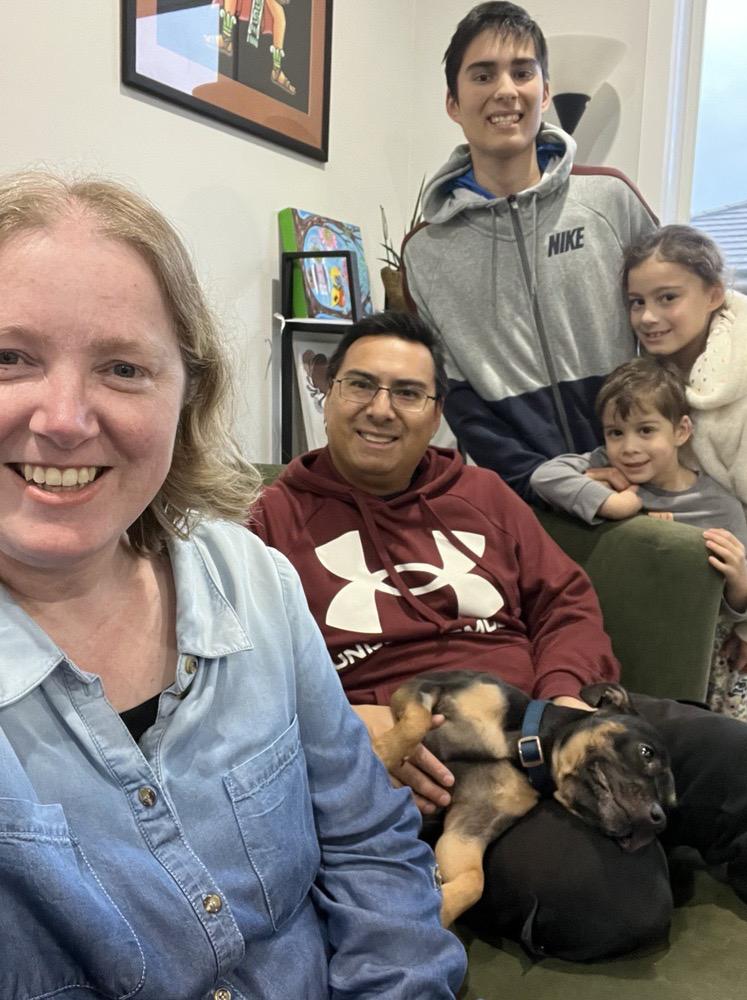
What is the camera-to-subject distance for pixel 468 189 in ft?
7.31

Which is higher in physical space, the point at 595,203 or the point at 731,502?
the point at 595,203

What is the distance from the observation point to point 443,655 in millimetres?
1587

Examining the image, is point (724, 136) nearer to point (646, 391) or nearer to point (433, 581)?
point (646, 391)

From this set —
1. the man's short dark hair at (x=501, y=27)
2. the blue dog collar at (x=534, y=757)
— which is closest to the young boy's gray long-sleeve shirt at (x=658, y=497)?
the blue dog collar at (x=534, y=757)

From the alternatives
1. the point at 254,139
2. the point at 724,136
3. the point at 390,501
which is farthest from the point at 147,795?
the point at 724,136

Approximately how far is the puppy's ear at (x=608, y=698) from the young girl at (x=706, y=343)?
547 millimetres

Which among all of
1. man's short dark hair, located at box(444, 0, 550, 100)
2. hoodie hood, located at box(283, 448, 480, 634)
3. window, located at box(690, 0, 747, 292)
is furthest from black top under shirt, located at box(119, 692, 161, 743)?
window, located at box(690, 0, 747, 292)

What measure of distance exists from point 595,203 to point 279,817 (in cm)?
179

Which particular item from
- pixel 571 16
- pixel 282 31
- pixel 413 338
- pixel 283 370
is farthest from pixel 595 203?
pixel 571 16

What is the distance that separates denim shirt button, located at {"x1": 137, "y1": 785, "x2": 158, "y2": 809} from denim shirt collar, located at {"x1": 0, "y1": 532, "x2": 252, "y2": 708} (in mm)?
110

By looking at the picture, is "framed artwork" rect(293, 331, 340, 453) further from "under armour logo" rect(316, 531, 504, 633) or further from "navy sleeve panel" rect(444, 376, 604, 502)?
"under armour logo" rect(316, 531, 504, 633)

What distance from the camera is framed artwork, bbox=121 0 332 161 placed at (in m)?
2.37

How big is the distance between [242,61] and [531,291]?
1.29 m

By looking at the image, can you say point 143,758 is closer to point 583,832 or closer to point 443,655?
point 583,832
